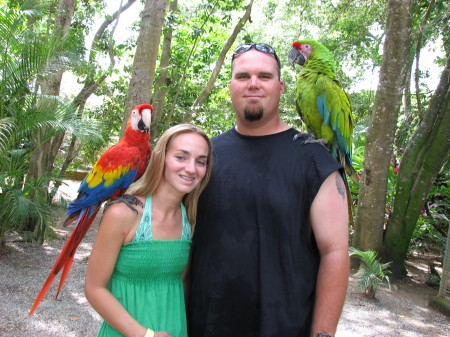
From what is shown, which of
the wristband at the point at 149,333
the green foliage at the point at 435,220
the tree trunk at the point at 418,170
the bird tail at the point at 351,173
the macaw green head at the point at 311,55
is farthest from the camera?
the green foliage at the point at 435,220

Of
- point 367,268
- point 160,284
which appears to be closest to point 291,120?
point 367,268

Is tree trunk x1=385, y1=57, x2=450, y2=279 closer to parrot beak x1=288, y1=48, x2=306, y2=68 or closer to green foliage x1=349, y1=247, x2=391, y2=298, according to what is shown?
green foliage x1=349, y1=247, x2=391, y2=298

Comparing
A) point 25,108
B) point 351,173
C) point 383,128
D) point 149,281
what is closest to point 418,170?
point 383,128

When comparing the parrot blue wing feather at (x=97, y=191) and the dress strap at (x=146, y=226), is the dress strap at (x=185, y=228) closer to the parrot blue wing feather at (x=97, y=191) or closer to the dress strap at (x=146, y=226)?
the dress strap at (x=146, y=226)

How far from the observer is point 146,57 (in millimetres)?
3416

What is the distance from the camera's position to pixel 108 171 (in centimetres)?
192

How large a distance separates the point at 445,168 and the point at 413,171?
1302 mm

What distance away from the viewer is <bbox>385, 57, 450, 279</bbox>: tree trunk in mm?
4812

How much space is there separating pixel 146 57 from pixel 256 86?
7.29ft

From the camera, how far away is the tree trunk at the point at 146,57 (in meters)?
3.42

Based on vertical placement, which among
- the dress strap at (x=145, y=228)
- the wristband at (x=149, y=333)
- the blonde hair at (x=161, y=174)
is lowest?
the wristband at (x=149, y=333)

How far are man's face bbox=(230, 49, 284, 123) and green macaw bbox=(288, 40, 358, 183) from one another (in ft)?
1.66

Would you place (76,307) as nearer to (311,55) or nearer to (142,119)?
(142,119)

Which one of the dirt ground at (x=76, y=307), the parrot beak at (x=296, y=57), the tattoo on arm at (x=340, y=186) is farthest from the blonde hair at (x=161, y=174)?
the dirt ground at (x=76, y=307)
